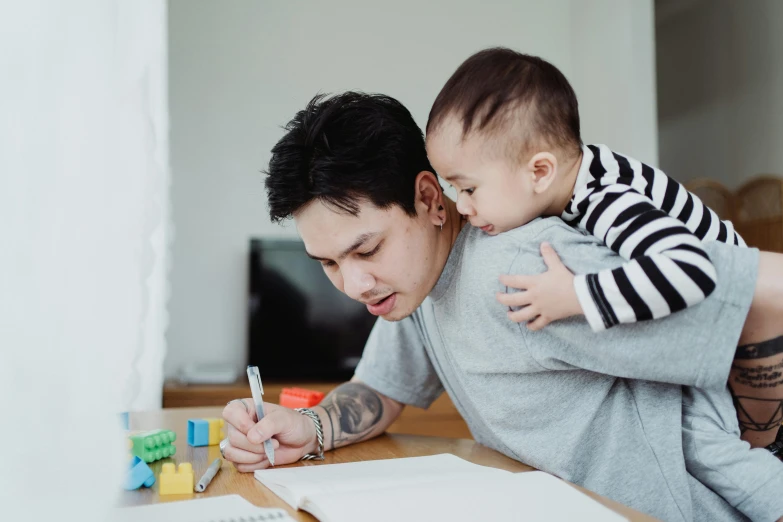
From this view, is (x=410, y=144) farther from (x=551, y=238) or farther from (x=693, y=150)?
(x=693, y=150)

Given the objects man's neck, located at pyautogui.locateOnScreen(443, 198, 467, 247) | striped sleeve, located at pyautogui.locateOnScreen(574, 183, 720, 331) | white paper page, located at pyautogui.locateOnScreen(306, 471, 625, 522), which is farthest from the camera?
man's neck, located at pyautogui.locateOnScreen(443, 198, 467, 247)

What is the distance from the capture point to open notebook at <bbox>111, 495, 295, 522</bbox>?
0.72m

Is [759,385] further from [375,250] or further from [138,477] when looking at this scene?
A: [138,477]

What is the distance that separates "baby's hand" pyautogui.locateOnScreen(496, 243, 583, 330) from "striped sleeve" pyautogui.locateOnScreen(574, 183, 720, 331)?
0.06 feet

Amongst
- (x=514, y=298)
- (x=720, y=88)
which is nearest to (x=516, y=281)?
(x=514, y=298)

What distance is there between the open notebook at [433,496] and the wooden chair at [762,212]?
147 inches

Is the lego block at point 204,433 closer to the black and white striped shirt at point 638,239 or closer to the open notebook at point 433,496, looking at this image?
the open notebook at point 433,496

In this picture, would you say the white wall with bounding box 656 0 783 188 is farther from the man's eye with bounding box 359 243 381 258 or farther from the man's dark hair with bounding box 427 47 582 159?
the man's eye with bounding box 359 243 381 258

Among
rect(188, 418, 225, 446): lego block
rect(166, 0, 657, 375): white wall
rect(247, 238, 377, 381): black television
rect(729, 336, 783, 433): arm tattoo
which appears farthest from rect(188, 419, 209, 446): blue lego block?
rect(166, 0, 657, 375): white wall

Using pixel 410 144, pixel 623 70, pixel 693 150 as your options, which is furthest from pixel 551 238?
pixel 693 150

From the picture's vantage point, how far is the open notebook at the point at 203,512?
2.35 feet

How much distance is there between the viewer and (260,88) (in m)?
3.97

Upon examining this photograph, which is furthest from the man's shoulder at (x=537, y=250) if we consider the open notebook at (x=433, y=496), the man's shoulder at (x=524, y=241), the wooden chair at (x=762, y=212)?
the wooden chair at (x=762, y=212)

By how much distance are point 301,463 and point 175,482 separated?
10.0 inches
